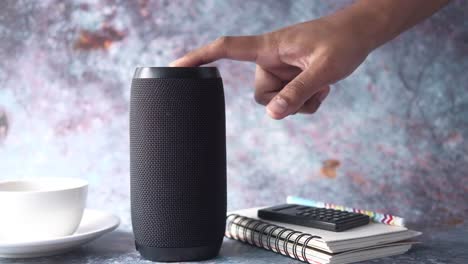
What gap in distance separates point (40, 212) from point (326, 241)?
0.44 metres

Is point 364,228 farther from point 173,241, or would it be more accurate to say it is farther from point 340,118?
point 340,118

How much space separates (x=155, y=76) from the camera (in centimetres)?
101

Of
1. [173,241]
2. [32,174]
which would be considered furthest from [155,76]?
[32,174]

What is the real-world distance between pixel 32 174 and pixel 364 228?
46.6 inches

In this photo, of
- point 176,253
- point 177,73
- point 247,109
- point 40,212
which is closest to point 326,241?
point 176,253

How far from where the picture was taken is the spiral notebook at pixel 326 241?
1026mm

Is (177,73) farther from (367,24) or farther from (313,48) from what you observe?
(367,24)

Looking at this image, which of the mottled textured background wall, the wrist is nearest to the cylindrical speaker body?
the wrist

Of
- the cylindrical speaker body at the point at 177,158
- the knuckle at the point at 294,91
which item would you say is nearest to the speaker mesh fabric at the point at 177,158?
the cylindrical speaker body at the point at 177,158

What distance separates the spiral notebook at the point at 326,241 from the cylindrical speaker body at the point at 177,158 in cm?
12

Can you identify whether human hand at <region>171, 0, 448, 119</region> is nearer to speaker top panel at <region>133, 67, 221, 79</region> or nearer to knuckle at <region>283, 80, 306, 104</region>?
knuckle at <region>283, 80, 306, 104</region>

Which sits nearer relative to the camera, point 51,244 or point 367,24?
point 51,244

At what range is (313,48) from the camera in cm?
115

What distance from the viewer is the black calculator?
109 cm
